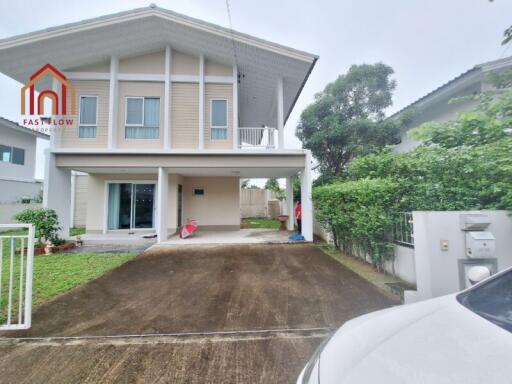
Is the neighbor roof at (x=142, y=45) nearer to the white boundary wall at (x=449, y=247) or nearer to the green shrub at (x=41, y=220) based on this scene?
the green shrub at (x=41, y=220)

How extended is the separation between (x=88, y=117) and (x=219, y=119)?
4.91 meters

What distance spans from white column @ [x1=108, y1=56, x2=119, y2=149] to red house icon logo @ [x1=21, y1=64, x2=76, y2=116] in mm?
1457

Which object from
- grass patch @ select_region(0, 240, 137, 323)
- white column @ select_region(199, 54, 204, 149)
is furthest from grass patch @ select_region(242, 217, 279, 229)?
grass patch @ select_region(0, 240, 137, 323)

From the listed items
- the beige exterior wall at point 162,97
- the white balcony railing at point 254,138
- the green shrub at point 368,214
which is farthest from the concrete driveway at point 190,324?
the beige exterior wall at point 162,97

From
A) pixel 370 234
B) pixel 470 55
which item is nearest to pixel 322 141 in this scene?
pixel 470 55

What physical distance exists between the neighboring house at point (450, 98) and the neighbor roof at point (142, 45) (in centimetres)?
459

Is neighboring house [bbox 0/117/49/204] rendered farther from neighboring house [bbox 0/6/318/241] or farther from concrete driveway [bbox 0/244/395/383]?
concrete driveway [bbox 0/244/395/383]

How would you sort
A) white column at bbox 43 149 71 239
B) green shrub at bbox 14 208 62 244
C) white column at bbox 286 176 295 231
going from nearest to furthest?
green shrub at bbox 14 208 62 244
white column at bbox 43 149 71 239
white column at bbox 286 176 295 231

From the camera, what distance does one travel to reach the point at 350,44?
447 inches

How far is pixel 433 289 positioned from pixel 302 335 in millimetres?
1802

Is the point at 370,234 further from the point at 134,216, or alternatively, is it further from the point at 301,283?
the point at 134,216

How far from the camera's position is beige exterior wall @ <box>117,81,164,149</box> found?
8.62 metres

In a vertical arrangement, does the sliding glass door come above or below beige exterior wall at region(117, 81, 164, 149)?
below

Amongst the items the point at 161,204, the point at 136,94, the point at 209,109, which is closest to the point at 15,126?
the point at 136,94
